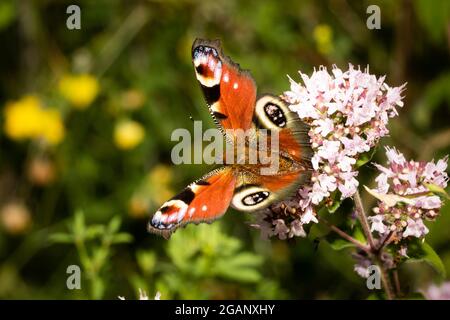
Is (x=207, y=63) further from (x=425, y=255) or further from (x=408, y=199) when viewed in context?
(x=425, y=255)

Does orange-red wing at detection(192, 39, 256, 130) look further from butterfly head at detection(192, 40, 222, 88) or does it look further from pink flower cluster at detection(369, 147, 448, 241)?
pink flower cluster at detection(369, 147, 448, 241)

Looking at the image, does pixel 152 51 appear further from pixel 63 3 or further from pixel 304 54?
pixel 304 54

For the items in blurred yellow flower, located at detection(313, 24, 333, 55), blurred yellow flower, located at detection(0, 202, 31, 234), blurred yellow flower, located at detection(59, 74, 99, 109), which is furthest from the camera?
blurred yellow flower, located at detection(59, 74, 99, 109)

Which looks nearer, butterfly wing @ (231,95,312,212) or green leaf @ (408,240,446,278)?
butterfly wing @ (231,95,312,212)

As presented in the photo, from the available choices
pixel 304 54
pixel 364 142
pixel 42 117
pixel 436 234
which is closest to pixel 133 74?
pixel 42 117

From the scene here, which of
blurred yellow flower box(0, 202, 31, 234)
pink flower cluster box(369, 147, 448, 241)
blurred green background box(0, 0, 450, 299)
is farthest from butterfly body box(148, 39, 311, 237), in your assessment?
blurred yellow flower box(0, 202, 31, 234)

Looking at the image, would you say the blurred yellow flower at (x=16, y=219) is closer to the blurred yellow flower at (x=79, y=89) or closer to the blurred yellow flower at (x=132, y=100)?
the blurred yellow flower at (x=79, y=89)

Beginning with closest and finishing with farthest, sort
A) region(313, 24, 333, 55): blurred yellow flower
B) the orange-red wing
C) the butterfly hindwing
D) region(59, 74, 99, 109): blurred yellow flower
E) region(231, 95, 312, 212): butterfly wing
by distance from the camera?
1. region(231, 95, 312, 212): butterfly wing
2. the butterfly hindwing
3. the orange-red wing
4. region(313, 24, 333, 55): blurred yellow flower
5. region(59, 74, 99, 109): blurred yellow flower
